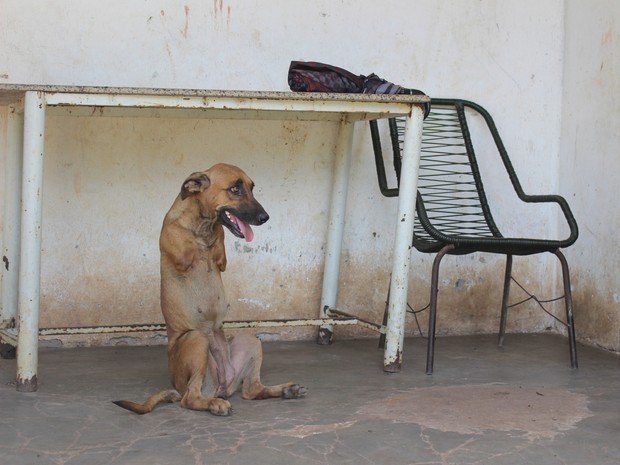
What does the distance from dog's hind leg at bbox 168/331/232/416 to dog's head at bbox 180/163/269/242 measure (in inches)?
18.5

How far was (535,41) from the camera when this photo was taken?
5.66m

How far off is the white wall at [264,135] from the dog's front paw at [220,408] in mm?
1480

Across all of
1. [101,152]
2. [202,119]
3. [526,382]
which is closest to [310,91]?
[202,119]

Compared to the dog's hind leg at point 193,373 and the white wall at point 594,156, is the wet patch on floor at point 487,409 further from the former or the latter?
the white wall at point 594,156

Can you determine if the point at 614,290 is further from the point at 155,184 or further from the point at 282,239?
the point at 155,184

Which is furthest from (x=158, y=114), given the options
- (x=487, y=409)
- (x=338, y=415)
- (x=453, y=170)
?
(x=487, y=409)

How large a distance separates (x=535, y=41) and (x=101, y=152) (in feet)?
8.54

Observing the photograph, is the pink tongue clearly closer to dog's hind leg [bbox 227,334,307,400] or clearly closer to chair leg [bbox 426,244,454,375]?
dog's hind leg [bbox 227,334,307,400]

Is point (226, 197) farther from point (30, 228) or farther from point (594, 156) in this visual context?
point (594, 156)

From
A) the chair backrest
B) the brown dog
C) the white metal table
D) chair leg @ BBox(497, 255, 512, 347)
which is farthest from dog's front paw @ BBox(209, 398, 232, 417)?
chair leg @ BBox(497, 255, 512, 347)

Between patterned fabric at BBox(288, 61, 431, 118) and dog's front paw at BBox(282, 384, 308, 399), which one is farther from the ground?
patterned fabric at BBox(288, 61, 431, 118)

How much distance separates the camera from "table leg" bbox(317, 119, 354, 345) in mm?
5164

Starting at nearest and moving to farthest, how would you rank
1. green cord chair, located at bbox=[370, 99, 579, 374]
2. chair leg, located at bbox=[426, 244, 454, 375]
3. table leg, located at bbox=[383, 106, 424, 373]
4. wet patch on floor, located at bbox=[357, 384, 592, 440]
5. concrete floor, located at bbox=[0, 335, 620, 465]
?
concrete floor, located at bbox=[0, 335, 620, 465]
wet patch on floor, located at bbox=[357, 384, 592, 440]
table leg, located at bbox=[383, 106, 424, 373]
chair leg, located at bbox=[426, 244, 454, 375]
green cord chair, located at bbox=[370, 99, 579, 374]

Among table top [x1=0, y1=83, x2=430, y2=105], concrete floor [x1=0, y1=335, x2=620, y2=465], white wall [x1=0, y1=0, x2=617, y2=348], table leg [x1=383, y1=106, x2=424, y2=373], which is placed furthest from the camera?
white wall [x1=0, y1=0, x2=617, y2=348]
